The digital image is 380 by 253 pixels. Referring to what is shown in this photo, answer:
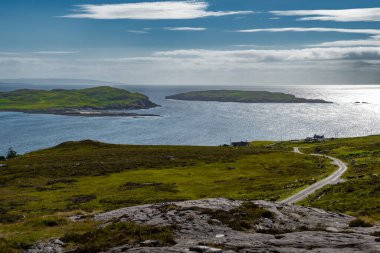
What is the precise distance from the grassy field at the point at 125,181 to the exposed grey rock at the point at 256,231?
18.4 ft

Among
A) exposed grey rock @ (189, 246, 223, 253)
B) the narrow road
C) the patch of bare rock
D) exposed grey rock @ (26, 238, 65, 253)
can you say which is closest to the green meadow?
exposed grey rock @ (26, 238, 65, 253)

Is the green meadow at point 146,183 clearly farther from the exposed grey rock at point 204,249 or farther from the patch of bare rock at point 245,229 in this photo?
the exposed grey rock at point 204,249

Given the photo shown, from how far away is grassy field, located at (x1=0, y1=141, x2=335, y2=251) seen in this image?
56219 mm

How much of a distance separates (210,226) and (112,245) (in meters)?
6.89

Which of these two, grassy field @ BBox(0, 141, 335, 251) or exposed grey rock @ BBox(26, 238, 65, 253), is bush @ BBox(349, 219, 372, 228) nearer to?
grassy field @ BBox(0, 141, 335, 251)

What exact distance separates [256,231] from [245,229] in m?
0.79

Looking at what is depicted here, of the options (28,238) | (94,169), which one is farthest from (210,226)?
(94,169)

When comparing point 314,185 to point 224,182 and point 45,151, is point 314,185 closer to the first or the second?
point 224,182

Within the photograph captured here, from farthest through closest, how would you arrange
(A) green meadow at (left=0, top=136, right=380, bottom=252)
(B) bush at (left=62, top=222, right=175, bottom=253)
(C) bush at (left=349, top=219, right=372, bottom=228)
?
(A) green meadow at (left=0, top=136, right=380, bottom=252) → (C) bush at (left=349, top=219, right=372, bottom=228) → (B) bush at (left=62, top=222, right=175, bottom=253)

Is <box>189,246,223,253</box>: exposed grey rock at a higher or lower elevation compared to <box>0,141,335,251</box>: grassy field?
higher

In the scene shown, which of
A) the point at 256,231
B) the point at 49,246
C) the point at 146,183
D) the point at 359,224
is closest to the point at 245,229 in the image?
the point at 256,231

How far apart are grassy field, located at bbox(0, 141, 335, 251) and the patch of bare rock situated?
216 inches

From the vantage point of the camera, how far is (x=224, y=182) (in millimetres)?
89750

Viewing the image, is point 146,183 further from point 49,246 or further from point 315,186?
point 49,246
